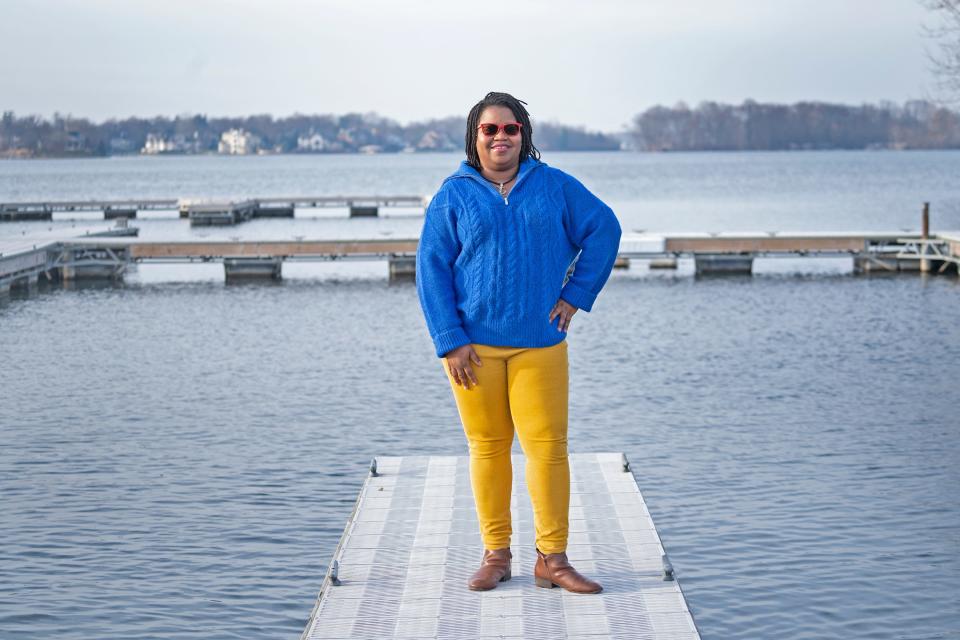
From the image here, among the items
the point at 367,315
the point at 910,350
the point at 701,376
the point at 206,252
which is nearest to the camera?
the point at 701,376

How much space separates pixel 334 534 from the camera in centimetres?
1087

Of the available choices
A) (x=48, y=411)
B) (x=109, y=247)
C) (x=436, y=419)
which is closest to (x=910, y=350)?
(x=436, y=419)

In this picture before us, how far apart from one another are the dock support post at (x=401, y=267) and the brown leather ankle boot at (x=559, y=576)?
26129mm

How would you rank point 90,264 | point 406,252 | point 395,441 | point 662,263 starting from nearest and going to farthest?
point 395,441 → point 406,252 → point 90,264 → point 662,263

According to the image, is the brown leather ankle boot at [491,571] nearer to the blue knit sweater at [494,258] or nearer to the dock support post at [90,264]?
the blue knit sweater at [494,258]

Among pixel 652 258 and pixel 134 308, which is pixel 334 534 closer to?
pixel 134 308

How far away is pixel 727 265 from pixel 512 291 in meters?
27.4

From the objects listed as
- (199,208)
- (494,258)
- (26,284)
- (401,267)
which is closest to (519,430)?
(494,258)

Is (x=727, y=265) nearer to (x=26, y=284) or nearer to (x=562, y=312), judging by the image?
(x=26, y=284)

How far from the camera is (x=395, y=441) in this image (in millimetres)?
14352

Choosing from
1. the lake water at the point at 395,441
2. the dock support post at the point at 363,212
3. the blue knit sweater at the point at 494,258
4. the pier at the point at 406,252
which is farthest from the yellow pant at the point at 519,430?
the dock support post at the point at 363,212

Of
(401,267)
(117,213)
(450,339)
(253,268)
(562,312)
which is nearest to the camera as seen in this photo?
(450,339)

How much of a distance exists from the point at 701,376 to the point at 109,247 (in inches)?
773

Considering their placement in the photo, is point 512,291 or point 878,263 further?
point 878,263
